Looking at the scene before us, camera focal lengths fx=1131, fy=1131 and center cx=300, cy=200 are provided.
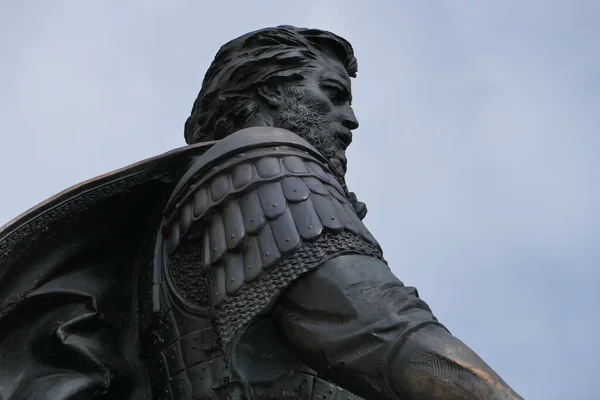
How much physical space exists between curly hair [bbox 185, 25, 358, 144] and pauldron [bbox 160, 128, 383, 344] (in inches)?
24.7

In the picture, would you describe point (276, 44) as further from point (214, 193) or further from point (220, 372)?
point (220, 372)

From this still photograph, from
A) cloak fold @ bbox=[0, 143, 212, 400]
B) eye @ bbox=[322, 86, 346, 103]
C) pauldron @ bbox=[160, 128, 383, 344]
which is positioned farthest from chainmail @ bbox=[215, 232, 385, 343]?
eye @ bbox=[322, 86, 346, 103]

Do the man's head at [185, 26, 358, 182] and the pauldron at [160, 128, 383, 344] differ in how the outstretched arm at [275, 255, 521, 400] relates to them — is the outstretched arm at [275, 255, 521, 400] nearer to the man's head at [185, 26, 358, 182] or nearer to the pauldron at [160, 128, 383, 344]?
the pauldron at [160, 128, 383, 344]

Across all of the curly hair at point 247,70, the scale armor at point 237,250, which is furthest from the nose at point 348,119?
the scale armor at point 237,250

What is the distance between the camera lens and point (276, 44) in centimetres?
520

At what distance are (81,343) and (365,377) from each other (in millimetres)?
1199

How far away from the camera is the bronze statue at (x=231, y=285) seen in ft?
12.1

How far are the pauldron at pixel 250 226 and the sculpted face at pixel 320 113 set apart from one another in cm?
46

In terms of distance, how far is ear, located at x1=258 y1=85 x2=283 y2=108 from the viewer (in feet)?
16.4

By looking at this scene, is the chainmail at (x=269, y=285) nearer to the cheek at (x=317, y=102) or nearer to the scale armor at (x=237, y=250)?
the scale armor at (x=237, y=250)

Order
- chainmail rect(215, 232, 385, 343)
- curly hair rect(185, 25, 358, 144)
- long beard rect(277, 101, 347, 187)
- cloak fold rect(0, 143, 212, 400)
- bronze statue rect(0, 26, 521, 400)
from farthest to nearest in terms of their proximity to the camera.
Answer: curly hair rect(185, 25, 358, 144) < long beard rect(277, 101, 347, 187) < cloak fold rect(0, 143, 212, 400) < chainmail rect(215, 232, 385, 343) < bronze statue rect(0, 26, 521, 400)

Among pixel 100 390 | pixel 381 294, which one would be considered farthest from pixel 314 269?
pixel 100 390

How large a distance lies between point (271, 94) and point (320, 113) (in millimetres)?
236

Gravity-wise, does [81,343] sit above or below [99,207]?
below
